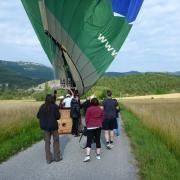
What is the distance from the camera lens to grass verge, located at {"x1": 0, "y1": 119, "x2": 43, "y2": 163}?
453 inches

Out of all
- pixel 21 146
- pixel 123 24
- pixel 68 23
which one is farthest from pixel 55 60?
pixel 21 146

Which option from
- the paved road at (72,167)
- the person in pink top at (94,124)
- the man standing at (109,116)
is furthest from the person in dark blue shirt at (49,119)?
the man standing at (109,116)

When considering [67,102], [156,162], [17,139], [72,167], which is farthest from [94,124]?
[67,102]

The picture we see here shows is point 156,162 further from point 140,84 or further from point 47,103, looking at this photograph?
point 140,84

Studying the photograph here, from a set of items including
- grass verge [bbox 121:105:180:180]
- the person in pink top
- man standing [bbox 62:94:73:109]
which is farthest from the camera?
man standing [bbox 62:94:73:109]

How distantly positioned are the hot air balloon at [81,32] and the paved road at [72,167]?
8011 mm

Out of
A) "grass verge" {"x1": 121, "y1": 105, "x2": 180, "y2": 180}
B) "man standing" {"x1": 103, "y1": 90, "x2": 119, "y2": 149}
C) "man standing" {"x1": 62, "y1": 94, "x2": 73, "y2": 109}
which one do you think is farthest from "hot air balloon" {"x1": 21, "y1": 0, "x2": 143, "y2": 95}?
"grass verge" {"x1": 121, "y1": 105, "x2": 180, "y2": 180}

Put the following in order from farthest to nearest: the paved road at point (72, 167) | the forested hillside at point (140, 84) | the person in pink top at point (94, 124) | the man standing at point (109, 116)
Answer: the forested hillside at point (140, 84) < the man standing at point (109, 116) < the person in pink top at point (94, 124) < the paved road at point (72, 167)

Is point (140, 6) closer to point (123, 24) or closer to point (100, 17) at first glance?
point (123, 24)

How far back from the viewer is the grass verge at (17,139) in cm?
1151

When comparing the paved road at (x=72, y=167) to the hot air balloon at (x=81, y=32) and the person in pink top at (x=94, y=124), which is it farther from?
the hot air balloon at (x=81, y=32)

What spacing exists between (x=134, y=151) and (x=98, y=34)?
10.1m

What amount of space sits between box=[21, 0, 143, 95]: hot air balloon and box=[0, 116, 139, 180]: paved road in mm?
8011

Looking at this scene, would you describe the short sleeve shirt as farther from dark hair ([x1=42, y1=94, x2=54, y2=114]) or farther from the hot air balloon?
the hot air balloon
